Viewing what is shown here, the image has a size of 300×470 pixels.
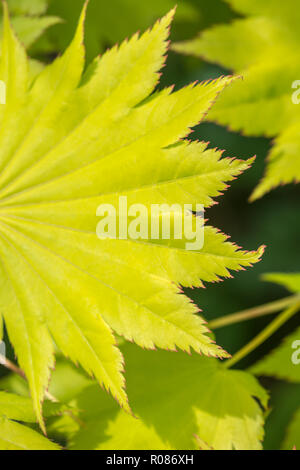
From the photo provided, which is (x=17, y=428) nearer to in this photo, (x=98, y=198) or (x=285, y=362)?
(x=98, y=198)

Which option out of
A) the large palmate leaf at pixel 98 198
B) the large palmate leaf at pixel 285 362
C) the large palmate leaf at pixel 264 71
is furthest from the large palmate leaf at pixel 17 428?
the large palmate leaf at pixel 264 71

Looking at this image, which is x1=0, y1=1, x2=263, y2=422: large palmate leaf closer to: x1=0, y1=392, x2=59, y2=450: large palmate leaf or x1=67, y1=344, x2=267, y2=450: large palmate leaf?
x1=0, y1=392, x2=59, y2=450: large palmate leaf

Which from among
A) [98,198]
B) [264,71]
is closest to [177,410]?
[98,198]

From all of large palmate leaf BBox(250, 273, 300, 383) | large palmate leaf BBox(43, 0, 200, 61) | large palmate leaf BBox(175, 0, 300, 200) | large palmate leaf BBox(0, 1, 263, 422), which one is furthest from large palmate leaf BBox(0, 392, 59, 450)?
large palmate leaf BBox(43, 0, 200, 61)

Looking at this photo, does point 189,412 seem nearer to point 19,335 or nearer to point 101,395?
point 101,395

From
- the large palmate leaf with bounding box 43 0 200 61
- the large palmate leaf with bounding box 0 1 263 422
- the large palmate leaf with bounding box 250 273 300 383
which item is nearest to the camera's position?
the large palmate leaf with bounding box 0 1 263 422

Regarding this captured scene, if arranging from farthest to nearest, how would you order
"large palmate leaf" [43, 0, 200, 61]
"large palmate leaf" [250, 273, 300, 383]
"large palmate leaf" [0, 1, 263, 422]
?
"large palmate leaf" [43, 0, 200, 61]
"large palmate leaf" [250, 273, 300, 383]
"large palmate leaf" [0, 1, 263, 422]
